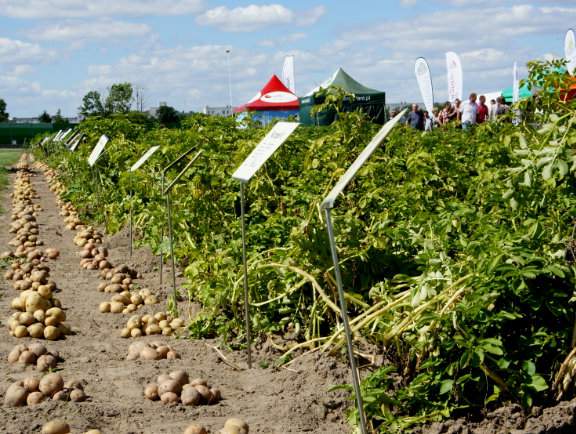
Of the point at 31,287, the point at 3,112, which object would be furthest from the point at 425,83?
the point at 3,112

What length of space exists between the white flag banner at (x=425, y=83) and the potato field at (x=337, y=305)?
16.9 meters

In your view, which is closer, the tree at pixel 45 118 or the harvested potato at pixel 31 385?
the harvested potato at pixel 31 385

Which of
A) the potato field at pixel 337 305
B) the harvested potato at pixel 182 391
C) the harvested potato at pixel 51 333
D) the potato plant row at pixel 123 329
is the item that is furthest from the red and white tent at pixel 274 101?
the harvested potato at pixel 182 391

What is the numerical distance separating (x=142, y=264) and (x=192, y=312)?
2.09 meters

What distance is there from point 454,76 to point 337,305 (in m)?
19.0

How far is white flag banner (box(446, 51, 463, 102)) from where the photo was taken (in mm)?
22250

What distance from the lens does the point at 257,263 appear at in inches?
185

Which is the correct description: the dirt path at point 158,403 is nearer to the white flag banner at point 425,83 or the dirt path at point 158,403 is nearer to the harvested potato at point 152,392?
the harvested potato at point 152,392

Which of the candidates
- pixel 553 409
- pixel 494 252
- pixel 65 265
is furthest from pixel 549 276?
pixel 65 265

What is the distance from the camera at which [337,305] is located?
4.46 m

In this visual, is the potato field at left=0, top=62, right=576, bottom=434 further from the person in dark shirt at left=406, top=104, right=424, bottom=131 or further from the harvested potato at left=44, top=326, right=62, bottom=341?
the person in dark shirt at left=406, top=104, right=424, bottom=131

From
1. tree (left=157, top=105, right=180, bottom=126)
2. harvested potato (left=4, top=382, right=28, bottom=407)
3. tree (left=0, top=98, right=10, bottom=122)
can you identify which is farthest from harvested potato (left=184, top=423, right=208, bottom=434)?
tree (left=0, top=98, right=10, bottom=122)

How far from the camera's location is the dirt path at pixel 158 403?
3.46 metres

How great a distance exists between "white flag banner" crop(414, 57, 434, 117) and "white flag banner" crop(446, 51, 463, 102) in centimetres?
85
